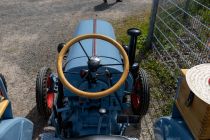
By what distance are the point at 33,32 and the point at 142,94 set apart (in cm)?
367

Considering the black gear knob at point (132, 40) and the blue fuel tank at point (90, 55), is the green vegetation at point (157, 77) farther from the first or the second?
the blue fuel tank at point (90, 55)

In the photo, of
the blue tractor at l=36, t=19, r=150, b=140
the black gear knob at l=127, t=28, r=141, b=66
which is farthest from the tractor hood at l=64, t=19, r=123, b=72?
the black gear knob at l=127, t=28, r=141, b=66

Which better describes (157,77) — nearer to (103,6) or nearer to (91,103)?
(91,103)

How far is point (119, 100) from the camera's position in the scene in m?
2.93

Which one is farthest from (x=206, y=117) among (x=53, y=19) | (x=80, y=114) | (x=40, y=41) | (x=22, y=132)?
(x=53, y=19)

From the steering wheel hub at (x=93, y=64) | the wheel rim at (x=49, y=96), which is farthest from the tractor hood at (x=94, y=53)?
the wheel rim at (x=49, y=96)

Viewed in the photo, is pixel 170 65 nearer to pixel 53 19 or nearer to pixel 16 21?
pixel 53 19

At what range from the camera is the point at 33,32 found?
643cm

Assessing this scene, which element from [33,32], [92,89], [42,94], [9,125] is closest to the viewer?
[9,125]

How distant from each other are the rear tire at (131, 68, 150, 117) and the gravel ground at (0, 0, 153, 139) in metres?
0.25

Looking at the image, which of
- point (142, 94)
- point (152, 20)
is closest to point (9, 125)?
point (142, 94)

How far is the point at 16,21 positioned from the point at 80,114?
4.80 metres

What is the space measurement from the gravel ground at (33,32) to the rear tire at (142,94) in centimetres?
25

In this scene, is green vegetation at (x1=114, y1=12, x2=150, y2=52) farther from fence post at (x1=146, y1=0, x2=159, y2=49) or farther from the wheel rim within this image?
the wheel rim
